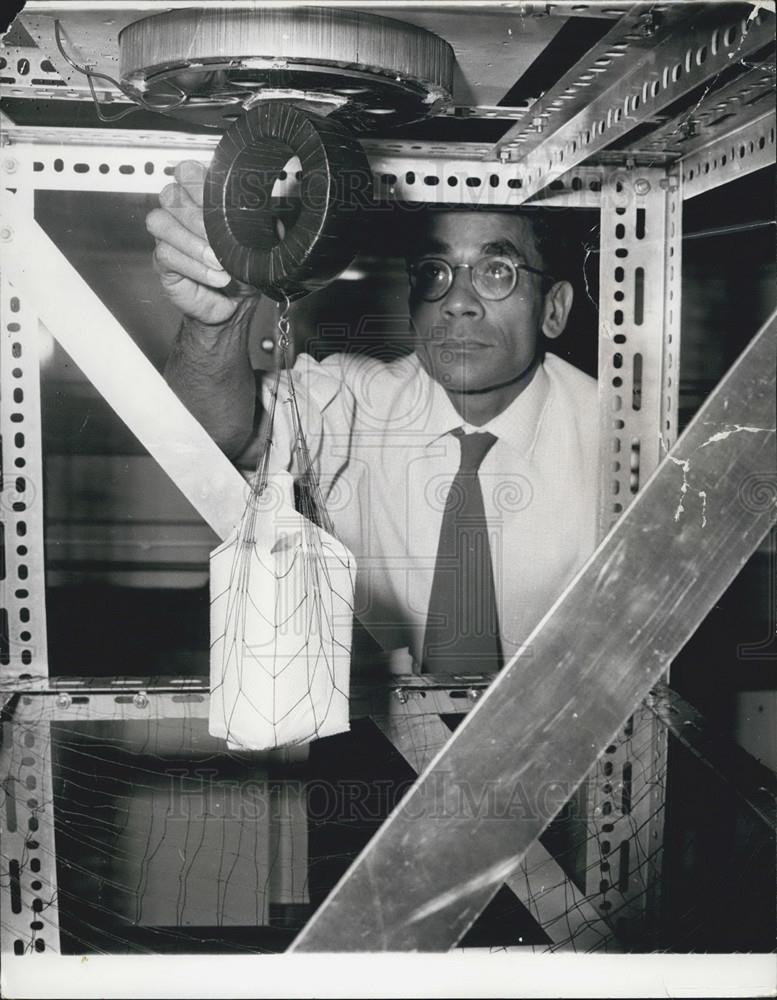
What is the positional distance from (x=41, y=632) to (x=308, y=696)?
34cm

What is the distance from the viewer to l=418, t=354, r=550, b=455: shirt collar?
135cm

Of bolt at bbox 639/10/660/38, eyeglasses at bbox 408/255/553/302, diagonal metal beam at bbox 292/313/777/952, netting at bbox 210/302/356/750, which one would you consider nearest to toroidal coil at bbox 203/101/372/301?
netting at bbox 210/302/356/750

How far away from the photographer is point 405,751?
3.51 feet

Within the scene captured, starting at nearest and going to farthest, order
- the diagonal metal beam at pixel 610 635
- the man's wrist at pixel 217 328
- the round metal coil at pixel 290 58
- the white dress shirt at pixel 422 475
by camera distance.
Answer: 1. the diagonal metal beam at pixel 610 635
2. the round metal coil at pixel 290 58
3. the man's wrist at pixel 217 328
4. the white dress shirt at pixel 422 475

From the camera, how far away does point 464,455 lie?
4.43ft

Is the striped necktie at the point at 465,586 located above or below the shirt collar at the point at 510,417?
below

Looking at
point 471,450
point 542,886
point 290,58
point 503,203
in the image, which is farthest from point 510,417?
point 290,58

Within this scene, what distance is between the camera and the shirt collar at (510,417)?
4.42ft

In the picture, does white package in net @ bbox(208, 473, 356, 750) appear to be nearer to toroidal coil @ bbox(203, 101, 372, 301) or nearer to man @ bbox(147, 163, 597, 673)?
toroidal coil @ bbox(203, 101, 372, 301)

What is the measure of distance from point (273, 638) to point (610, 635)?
0.40m

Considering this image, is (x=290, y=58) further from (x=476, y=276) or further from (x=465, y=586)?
(x=465, y=586)

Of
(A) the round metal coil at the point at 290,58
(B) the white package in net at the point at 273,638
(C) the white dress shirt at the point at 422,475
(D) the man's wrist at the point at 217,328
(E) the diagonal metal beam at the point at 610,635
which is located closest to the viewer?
(E) the diagonal metal beam at the point at 610,635

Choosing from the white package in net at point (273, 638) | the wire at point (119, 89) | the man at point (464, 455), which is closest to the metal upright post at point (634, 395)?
the man at point (464, 455)

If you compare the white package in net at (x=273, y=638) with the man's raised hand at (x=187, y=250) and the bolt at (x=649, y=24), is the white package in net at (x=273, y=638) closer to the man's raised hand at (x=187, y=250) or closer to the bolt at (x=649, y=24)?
the man's raised hand at (x=187, y=250)
